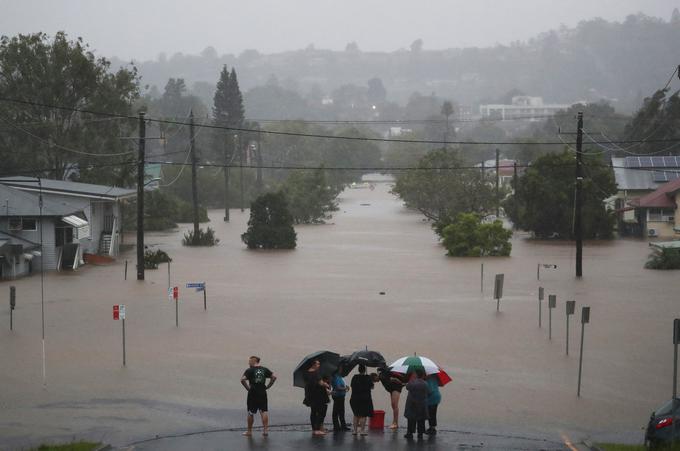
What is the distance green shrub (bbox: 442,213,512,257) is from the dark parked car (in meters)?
36.5

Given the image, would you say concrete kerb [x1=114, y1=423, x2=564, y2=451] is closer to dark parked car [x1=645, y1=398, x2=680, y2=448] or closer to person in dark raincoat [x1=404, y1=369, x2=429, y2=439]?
person in dark raincoat [x1=404, y1=369, x2=429, y2=439]

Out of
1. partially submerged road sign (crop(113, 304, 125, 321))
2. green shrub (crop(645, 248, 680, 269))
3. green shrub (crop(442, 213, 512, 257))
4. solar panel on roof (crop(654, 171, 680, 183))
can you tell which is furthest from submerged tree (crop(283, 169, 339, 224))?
partially submerged road sign (crop(113, 304, 125, 321))

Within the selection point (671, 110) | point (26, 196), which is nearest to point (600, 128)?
point (671, 110)

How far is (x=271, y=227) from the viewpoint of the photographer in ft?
185

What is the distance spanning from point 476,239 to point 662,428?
1477 inches

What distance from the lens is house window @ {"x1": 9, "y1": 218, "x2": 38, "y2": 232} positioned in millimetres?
41656

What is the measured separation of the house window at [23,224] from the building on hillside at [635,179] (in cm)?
3528

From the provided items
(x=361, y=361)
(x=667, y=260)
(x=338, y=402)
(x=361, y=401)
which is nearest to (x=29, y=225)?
(x=667, y=260)

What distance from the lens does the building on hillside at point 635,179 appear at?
2544 inches

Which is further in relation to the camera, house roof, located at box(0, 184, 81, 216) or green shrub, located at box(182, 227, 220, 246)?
green shrub, located at box(182, 227, 220, 246)

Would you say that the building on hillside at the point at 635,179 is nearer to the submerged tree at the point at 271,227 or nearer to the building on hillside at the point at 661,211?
the building on hillside at the point at 661,211

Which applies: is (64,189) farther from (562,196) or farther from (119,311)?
(119,311)

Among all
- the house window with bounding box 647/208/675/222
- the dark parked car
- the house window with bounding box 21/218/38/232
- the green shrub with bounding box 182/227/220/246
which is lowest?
the dark parked car

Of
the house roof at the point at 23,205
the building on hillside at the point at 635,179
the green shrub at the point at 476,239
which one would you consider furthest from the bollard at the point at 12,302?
the building on hillside at the point at 635,179
